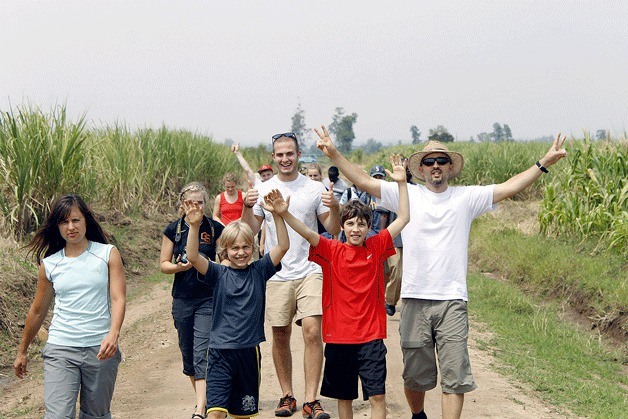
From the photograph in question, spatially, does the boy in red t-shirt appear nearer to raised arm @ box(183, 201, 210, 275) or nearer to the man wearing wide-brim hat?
the man wearing wide-brim hat

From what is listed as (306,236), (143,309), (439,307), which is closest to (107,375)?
(306,236)

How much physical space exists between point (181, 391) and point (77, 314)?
9.63 ft

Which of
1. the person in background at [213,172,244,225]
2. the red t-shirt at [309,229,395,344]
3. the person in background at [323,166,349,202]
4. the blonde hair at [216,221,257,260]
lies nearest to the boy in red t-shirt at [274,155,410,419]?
the red t-shirt at [309,229,395,344]

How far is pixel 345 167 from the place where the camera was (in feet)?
19.8

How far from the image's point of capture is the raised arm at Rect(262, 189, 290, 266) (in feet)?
18.2

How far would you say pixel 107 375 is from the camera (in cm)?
510

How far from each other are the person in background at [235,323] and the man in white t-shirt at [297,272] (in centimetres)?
98

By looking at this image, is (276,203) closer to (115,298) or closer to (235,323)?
(235,323)

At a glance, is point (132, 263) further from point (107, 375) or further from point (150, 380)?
point (107, 375)

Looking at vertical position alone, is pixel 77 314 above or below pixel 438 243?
below

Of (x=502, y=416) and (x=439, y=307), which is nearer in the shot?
(x=439, y=307)

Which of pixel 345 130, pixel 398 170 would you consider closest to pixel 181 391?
pixel 398 170

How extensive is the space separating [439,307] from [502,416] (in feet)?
4.94

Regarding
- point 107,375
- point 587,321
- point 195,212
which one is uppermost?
point 195,212
